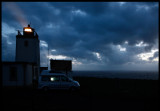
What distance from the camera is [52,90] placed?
13.5 m

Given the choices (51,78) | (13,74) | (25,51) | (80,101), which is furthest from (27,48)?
(80,101)

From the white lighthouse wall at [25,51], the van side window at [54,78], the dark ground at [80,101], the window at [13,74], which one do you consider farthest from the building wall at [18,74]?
the white lighthouse wall at [25,51]

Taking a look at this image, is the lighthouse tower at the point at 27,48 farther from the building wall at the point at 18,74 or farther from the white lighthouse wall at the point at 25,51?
the building wall at the point at 18,74

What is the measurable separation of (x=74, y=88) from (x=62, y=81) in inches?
55.9

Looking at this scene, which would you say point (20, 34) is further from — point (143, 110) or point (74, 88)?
point (143, 110)

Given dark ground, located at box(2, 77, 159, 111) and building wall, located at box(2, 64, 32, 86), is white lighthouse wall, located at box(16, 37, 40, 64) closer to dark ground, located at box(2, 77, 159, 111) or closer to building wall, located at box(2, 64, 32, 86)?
building wall, located at box(2, 64, 32, 86)

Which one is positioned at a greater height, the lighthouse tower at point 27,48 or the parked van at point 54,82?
the lighthouse tower at point 27,48

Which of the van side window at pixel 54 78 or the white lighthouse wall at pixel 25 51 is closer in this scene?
the van side window at pixel 54 78

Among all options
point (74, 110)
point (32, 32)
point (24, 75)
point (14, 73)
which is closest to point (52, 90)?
point (24, 75)

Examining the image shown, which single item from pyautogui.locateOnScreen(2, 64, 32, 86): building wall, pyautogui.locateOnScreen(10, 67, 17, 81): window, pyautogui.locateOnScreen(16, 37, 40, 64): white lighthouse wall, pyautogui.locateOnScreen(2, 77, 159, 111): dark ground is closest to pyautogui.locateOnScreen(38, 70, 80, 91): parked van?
pyautogui.locateOnScreen(2, 77, 159, 111): dark ground

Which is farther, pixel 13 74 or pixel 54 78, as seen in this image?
pixel 13 74

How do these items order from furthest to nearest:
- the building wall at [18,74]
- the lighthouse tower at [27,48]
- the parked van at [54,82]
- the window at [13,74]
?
the lighthouse tower at [27,48], the window at [13,74], the building wall at [18,74], the parked van at [54,82]

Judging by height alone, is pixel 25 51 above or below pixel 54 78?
above

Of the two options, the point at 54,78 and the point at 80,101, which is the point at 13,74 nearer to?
the point at 54,78
